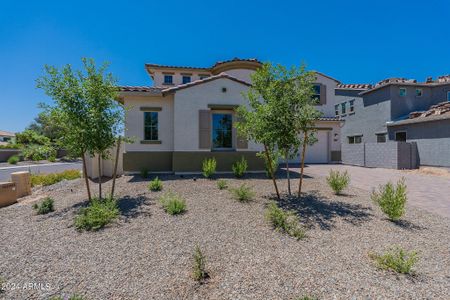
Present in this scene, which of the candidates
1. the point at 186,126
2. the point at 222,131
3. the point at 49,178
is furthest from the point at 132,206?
the point at 49,178

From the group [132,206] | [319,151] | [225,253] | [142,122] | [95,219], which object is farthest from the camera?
[319,151]

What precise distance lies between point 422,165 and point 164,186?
17.5 m

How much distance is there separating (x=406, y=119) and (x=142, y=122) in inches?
758

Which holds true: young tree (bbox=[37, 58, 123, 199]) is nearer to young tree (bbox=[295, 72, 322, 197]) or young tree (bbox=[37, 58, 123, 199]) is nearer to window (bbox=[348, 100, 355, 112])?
young tree (bbox=[295, 72, 322, 197])

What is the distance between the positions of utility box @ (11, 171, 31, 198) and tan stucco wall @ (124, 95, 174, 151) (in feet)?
13.7

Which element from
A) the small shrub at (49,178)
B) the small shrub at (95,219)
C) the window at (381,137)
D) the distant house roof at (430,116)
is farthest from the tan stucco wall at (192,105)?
the window at (381,137)

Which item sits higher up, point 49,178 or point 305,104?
point 305,104

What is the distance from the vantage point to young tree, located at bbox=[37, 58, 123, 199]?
20.2 ft

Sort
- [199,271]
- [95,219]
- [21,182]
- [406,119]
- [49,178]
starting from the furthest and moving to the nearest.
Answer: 1. [406,119]
2. [49,178]
3. [21,182]
4. [95,219]
5. [199,271]

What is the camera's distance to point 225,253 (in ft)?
12.6

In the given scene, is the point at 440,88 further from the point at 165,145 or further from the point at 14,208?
the point at 14,208

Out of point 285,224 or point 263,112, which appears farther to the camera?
point 263,112

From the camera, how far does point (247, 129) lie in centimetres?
653

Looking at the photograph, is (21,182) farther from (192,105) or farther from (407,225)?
(407,225)
